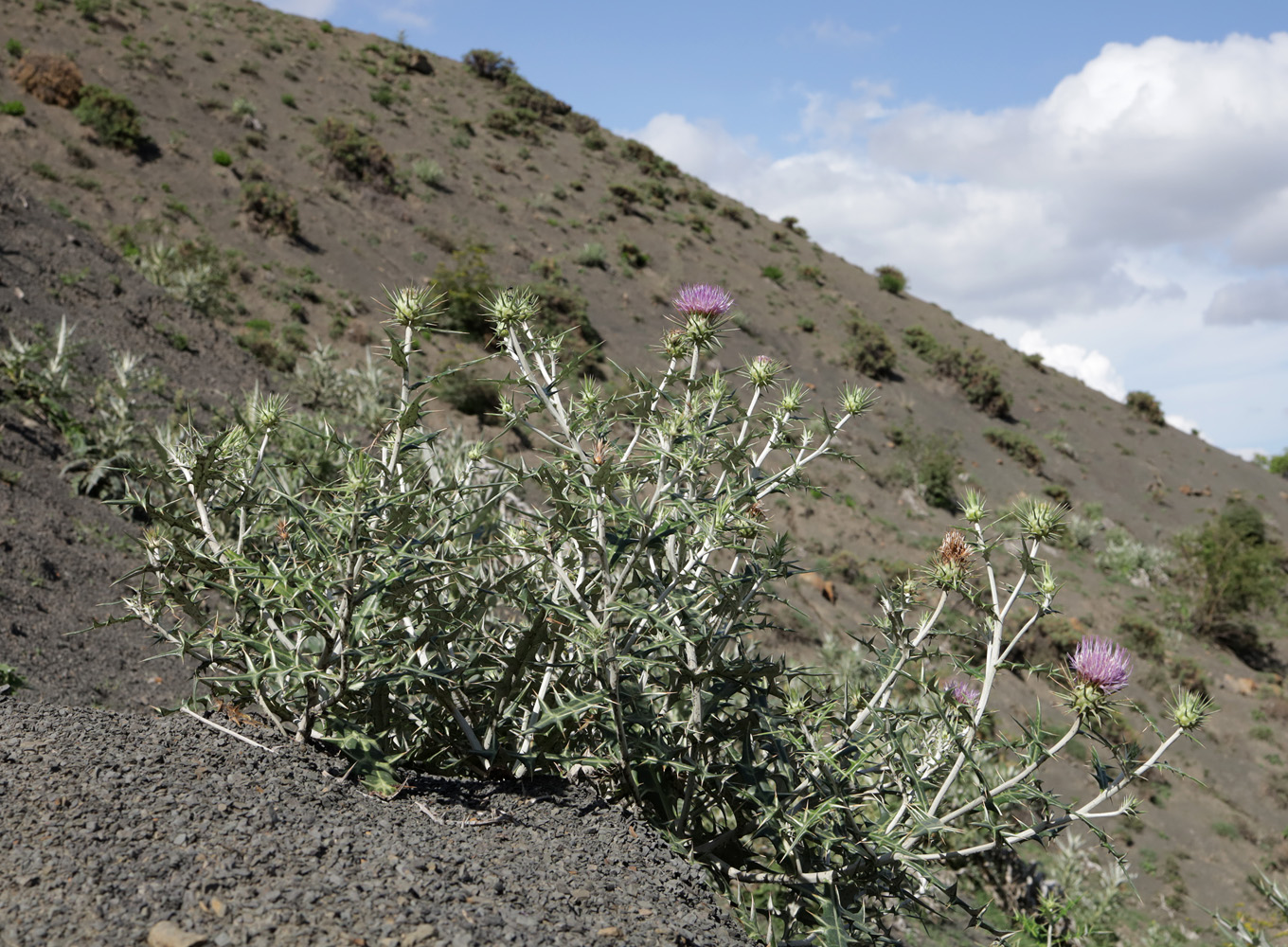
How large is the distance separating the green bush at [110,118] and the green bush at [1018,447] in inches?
1086

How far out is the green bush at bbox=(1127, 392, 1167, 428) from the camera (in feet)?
116

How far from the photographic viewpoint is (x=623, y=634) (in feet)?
6.72

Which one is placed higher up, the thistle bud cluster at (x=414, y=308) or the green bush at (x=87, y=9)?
the green bush at (x=87, y=9)

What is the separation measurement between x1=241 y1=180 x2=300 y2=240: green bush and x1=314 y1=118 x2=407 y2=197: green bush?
15.9 ft

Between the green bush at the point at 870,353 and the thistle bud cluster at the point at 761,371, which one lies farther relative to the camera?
the green bush at the point at 870,353

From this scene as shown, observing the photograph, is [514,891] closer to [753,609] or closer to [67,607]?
[753,609]

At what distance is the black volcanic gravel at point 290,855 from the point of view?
4.76 feet

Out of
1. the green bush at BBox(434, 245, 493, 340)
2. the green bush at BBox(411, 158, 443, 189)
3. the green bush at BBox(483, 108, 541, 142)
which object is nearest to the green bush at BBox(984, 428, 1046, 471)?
the green bush at BBox(434, 245, 493, 340)

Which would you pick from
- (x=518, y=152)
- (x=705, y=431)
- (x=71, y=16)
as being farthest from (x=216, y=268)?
(x=518, y=152)

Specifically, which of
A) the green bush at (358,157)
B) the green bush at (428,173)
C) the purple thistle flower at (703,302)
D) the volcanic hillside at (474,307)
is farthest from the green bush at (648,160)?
the purple thistle flower at (703,302)

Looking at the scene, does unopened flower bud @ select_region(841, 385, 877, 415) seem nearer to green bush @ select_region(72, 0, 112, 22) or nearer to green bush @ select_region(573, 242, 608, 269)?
green bush @ select_region(573, 242, 608, 269)

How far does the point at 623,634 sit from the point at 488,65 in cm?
4641

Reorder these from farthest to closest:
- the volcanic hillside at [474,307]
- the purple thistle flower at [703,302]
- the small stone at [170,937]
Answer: the volcanic hillside at [474,307] < the purple thistle flower at [703,302] < the small stone at [170,937]

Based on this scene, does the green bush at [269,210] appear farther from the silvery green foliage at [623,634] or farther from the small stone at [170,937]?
the small stone at [170,937]
